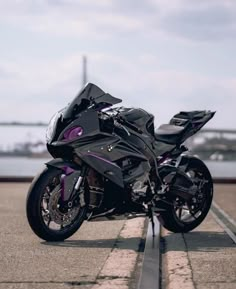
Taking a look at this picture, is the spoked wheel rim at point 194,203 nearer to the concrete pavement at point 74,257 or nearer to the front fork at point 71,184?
the concrete pavement at point 74,257

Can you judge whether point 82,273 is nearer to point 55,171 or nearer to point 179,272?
point 179,272

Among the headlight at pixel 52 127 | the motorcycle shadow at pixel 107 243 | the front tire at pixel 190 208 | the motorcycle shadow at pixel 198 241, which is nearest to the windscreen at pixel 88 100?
the headlight at pixel 52 127

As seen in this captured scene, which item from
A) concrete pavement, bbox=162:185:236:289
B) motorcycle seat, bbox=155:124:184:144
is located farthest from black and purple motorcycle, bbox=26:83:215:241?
concrete pavement, bbox=162:185:236:289

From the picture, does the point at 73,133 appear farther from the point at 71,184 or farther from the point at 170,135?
the point at 170,135

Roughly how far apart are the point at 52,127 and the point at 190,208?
186cm

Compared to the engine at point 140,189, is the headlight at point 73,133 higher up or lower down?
higher up

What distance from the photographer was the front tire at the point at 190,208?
6852mm

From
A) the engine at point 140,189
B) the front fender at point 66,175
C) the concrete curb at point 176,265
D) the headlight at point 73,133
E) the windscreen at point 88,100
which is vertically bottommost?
the concrete curb at point 176,265

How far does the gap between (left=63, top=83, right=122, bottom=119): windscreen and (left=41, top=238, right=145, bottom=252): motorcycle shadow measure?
1.17 m

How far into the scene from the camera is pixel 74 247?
581cm

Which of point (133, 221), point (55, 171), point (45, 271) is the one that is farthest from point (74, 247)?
point (133, 221)

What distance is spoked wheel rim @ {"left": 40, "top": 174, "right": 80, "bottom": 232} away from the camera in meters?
6.00

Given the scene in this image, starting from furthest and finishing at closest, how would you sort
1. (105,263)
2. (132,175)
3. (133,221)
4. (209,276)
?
(133,221) < (132,175) < (105,263) < (209,276)

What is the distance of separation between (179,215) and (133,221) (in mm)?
1053
